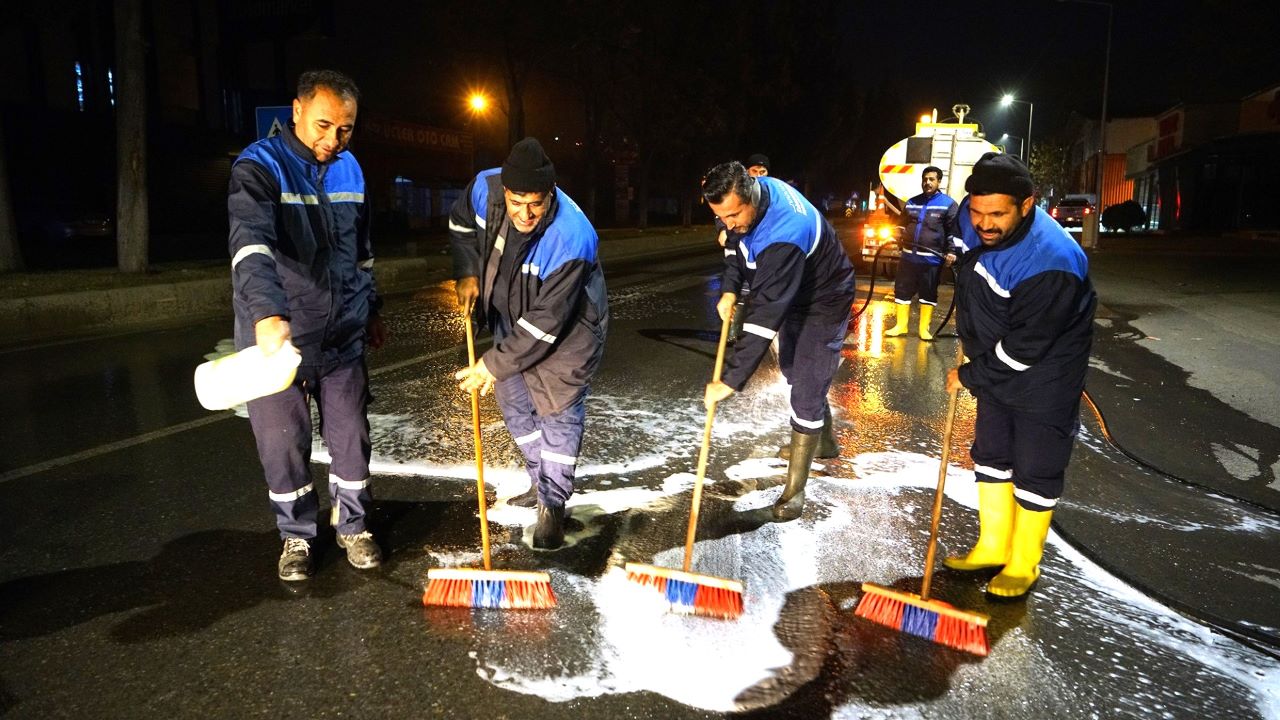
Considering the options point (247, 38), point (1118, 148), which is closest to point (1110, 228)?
point (1118, 148)

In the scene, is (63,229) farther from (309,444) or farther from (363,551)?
(363,551)

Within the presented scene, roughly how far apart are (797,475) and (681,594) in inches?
49.9

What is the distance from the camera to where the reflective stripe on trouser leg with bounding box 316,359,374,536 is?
3562mm

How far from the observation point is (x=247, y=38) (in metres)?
25.4

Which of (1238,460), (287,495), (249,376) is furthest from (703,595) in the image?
(1238,460)

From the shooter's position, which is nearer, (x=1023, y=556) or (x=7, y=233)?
(x=1023, y=556)

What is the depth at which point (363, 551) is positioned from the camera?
11.7 ft

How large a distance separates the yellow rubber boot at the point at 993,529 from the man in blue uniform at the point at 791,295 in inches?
34.8

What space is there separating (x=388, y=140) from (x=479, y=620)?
2843cm

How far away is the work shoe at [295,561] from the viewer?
3.42 m

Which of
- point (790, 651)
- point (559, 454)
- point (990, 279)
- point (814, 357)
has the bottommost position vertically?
point (790, 651)

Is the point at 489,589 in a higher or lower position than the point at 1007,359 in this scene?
lower

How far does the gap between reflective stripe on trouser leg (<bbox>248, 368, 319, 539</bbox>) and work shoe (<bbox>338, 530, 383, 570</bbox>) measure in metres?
0.16

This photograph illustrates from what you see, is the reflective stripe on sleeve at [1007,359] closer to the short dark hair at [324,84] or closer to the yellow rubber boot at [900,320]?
the short dark hair at [324,84]
